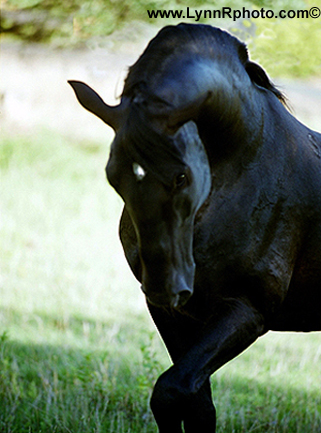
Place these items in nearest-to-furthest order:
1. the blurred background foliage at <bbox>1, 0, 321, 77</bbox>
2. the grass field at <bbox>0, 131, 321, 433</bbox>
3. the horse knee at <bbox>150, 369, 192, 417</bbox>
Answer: the horse knee at <bbox>150, 369, 192, 417</bbox> → the grass field at <bbox>0, 131, 321, 433</bbox> → the blurred background foliage at <bbox>1, 0, 321, 77</bbox>

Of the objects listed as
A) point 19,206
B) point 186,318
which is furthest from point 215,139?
point 19,206

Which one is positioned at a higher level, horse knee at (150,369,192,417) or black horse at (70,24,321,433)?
black horse at (70,24,321,433)

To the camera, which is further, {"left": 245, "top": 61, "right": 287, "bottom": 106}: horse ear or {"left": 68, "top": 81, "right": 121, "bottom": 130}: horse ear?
{"left": 245, "top": 61, "right": 287, "bottom": 106}: horse ear

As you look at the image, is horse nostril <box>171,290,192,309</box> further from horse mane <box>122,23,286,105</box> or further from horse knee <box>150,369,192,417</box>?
horse mane <box>122,23,286,105</box>

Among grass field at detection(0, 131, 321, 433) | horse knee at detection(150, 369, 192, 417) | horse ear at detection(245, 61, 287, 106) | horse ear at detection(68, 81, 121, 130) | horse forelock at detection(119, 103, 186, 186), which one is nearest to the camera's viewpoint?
horse forelock at detection(119, 103, 186, 186)

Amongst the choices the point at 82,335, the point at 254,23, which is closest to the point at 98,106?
the point at 254,23

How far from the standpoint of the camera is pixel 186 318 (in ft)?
8.86

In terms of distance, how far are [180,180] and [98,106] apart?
1.17ft

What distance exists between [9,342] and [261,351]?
2.07m

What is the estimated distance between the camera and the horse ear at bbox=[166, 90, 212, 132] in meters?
1.85

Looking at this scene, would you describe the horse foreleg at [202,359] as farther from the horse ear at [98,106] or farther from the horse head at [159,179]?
the horse ear at [98,106]

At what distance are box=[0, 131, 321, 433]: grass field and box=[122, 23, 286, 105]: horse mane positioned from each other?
214cm

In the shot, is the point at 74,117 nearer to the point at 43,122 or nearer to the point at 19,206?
the point at 43,122

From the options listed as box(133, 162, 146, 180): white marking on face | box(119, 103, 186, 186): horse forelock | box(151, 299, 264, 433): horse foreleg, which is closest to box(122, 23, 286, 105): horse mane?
box(119, 103, 186, 186): horse forelock
